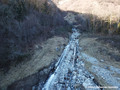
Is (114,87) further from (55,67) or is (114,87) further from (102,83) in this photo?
(55,67)

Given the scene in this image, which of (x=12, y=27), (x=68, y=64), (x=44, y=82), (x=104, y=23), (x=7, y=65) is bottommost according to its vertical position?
(x=44, y=82)

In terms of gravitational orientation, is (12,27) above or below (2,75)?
above

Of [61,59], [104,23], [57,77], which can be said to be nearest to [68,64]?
[61,59]

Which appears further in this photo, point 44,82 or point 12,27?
point 12,27

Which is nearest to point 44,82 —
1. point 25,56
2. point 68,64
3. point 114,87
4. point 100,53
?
point 68,64

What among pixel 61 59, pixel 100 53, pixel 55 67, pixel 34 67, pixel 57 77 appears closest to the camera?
pixel 57 77

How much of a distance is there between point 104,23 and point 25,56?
29.4 meters

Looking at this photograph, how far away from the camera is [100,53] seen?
47.2ft

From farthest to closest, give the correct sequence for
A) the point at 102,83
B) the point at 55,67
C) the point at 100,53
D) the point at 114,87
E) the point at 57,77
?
the point at 100,53, the point at 55,67, the point at 57,77, the point at 102,83, the point at 114,87

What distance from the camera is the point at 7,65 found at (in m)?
9.33

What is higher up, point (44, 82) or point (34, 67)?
point (34, 67)

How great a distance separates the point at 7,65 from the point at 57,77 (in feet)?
22.3

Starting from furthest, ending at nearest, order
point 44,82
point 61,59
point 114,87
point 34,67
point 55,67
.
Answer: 1. point 61,59
2. point 55,67
3. point 34,67
4. point 44,82
5. point 114,87

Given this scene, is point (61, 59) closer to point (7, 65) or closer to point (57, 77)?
point (57, 77)
